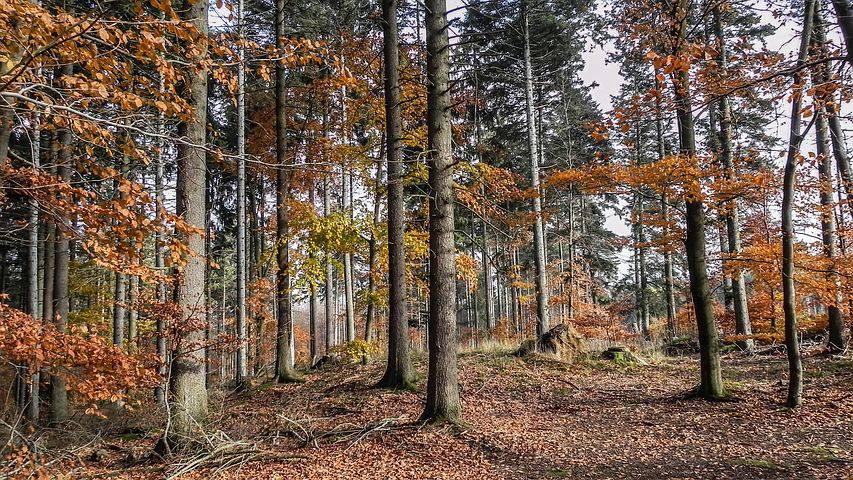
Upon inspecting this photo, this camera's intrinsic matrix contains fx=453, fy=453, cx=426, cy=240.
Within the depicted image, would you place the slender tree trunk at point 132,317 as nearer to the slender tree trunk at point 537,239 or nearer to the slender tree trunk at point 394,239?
the slender tree trunk at point 394,239

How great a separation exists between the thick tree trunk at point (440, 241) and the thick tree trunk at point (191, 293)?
3.38 m

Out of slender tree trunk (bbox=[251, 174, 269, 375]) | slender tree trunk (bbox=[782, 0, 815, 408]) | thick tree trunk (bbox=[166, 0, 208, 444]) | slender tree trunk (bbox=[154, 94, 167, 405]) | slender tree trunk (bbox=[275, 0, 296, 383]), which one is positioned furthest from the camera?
slender tree trunk (bbox=[251, 174, 269, 375])

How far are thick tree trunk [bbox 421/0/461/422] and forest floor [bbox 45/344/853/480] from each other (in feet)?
1.66

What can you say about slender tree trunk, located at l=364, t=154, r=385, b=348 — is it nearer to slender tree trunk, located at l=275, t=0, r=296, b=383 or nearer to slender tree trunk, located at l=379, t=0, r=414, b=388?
slender tree trunk, located at l=379, t=0, r=414, b=388

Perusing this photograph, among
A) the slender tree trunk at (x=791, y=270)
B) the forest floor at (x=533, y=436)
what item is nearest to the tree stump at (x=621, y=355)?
the forest floor at (x=533, y=436)

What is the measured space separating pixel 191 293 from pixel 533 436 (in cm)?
555

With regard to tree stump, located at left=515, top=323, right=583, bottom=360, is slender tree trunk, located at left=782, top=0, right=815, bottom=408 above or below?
above

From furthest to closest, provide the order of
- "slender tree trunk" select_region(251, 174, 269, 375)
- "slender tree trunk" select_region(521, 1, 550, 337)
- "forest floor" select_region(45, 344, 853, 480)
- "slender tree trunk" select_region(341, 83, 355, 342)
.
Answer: "slender tree trunk" select_region(251, 174, 269, 375)
"slender tree trunk" select_region(521, 1, 550, 337)
"slender tree trunk" select_region(341, 83, 355, 342)
"forest floor" select_region(45, 344, 853, 480)

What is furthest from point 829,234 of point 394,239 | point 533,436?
point 394,239

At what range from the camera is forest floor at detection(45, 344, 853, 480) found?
17.9 feet

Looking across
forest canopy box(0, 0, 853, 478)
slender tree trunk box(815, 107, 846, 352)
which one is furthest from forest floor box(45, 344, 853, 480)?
slender tree trunk box(815, 107, 846, 352)

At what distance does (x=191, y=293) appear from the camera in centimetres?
677

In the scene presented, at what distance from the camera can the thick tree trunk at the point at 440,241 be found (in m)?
6.88

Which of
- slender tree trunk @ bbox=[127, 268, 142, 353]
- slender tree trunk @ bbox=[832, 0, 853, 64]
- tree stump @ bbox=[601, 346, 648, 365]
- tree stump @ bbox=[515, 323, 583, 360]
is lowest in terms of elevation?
tree stump @ bbox=[601, 346, 648, 365]
